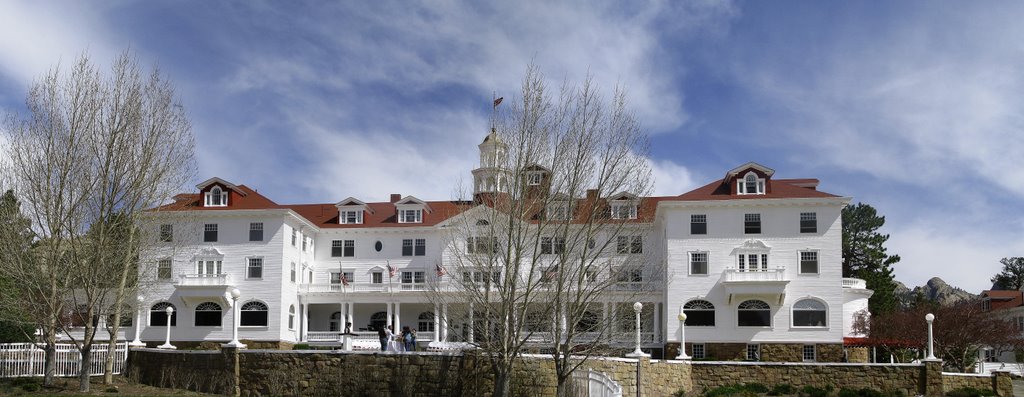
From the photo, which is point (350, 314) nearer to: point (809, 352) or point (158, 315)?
point (158, 315)

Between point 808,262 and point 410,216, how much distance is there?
76.0 ft

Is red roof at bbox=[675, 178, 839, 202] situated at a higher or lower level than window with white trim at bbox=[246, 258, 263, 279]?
higher

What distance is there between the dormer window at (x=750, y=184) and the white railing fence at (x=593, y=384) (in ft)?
80.4

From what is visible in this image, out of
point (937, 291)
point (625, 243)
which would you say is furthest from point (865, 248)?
point (937, 291)

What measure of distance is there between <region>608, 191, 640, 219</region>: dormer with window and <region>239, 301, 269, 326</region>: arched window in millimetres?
31373

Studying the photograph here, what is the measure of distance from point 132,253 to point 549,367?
1307 cm

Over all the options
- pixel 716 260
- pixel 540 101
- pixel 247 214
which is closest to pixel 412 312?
pixel 247 214

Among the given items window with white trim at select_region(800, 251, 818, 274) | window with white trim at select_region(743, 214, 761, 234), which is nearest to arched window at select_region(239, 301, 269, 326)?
window with white trim at select_region(743, 214, 761, 234)

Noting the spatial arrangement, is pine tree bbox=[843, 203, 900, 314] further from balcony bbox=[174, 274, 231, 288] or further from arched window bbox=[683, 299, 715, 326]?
balcony bbox=[174, 274, 231, 288]

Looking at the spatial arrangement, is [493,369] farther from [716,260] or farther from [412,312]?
[412,312]

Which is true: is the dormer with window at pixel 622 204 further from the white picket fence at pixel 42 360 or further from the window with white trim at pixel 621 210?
the white picket fence at pixel 42 360

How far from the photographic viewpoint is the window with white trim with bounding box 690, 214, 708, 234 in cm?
5156

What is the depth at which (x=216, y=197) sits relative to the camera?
5703 centimetres

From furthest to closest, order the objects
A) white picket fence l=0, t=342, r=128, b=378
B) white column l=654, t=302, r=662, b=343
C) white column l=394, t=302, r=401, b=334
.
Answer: white column l=394, t=302, r=401, b=334
white column l=654, t=302, r=662, b=343
white picket fence l=0, t=342, r=128, b=378
